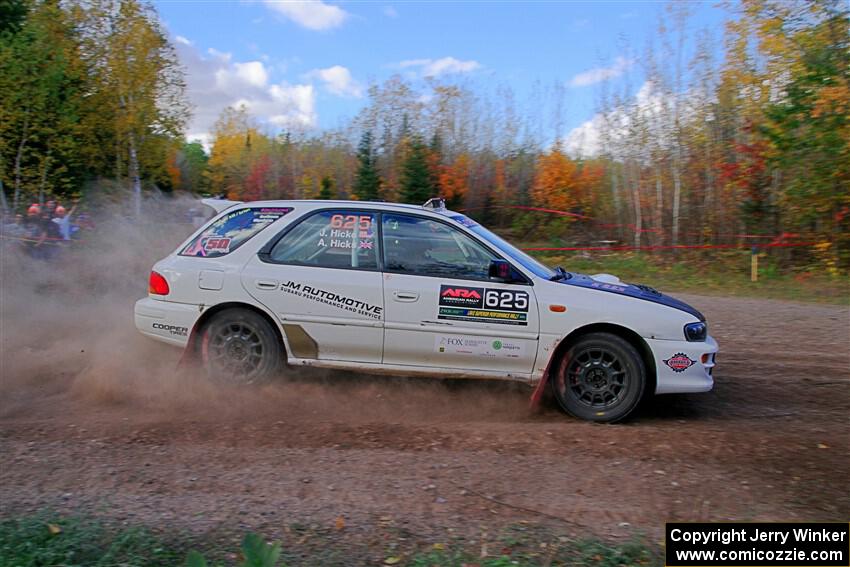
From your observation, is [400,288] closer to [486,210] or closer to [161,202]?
[486,210]

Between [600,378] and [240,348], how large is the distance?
314 cm

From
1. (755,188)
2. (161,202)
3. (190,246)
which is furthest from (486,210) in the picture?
(190,246)

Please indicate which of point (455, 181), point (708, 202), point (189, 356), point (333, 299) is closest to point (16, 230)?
point (189, 356)

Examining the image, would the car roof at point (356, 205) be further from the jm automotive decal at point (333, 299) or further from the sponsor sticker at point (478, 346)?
the sponsor sticker at point (478, 346)

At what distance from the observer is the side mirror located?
5.93 meters

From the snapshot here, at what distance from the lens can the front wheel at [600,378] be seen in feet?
18.8

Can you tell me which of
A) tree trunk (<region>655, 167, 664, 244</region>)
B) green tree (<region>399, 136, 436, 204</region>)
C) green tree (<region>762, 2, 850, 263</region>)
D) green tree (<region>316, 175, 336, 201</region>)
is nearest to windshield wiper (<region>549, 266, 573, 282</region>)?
green tree (<region>762, 2, 850, 263</region>)

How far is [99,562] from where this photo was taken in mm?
3457

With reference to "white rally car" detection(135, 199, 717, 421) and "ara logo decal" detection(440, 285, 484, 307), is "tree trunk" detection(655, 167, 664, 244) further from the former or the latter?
"ara logo decal" detection(440, 285, 484, 307)

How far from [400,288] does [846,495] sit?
11.6 feet

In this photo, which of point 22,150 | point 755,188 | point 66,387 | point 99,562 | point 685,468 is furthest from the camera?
point 22,150

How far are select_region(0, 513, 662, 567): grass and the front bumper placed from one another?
2.20m

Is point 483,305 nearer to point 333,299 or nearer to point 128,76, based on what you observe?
point 333,299

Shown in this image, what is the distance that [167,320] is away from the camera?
251 inches
